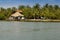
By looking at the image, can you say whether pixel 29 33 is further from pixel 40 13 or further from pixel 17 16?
pixel 17 16

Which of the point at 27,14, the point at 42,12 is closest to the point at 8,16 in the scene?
the point at 27,14

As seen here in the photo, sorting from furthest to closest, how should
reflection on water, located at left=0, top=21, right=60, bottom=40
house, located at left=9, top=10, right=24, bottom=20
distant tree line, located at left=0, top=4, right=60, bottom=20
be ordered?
house, located at left=9, top=10, right=24, bottom=20 → distant tree line, located at left=0, top=4, right=60, bottom=20 → reflection on water, located at left=0, top=21, right=60, bottom=40

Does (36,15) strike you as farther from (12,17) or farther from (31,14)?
(12,17)

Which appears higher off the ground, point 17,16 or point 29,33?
point 29,33

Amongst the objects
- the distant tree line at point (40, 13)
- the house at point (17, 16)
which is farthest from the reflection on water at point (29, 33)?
the house at point (17, 16)

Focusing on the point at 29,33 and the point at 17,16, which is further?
the point at 17,16

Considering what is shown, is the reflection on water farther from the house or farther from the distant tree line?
the house

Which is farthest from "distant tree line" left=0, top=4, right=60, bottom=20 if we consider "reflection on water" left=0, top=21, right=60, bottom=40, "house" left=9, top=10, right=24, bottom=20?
"reflection on water" left=0, top=21, right=60, bottom=40

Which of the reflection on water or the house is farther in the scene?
the house

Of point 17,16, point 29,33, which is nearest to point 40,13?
point 17,16

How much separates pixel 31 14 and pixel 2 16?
15.8 feet

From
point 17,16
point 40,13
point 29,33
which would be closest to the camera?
point 29,33

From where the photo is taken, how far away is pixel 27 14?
33.9 m

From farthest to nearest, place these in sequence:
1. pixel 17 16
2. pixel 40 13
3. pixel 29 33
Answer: pixel 17 16 < pixel 40 13 < pixel 29 33
